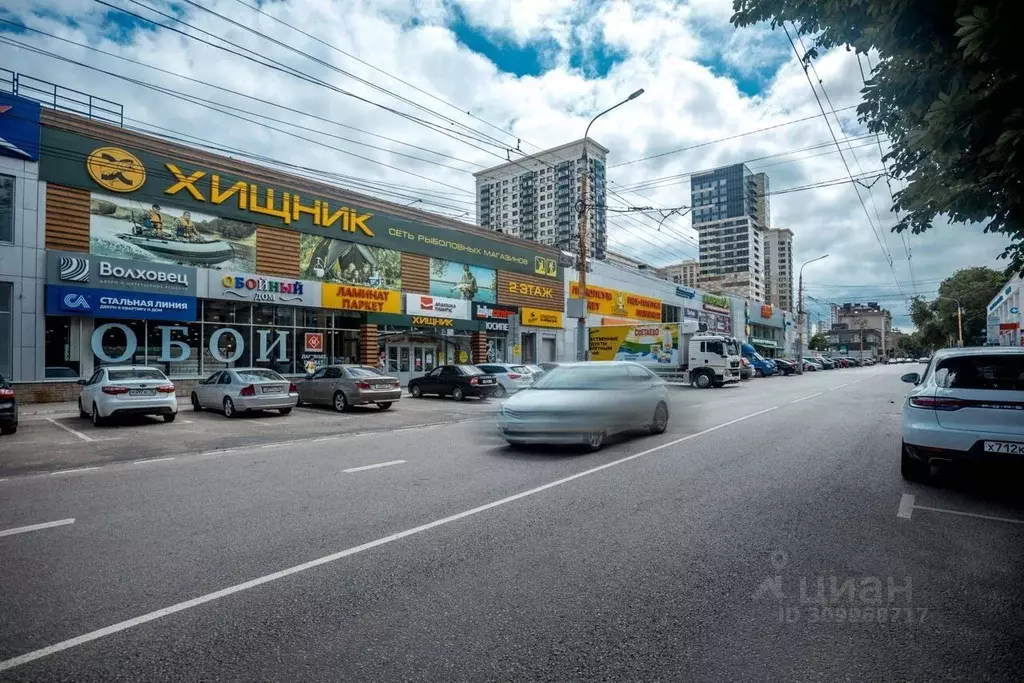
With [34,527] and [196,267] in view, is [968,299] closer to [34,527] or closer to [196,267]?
[196,267]

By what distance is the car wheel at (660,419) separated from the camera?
11.2 meters

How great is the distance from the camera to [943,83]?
570 centimetres

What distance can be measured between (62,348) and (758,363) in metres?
40.7

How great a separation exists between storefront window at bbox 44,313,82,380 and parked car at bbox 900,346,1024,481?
75.1 ft

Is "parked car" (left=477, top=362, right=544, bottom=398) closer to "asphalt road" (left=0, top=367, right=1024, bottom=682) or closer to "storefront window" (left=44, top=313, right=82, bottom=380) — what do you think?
"storefront window" (left=44, top=313, right=82, bottom=380)

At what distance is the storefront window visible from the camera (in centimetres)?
1828

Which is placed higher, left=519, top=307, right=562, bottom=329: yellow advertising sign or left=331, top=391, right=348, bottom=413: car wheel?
left=519, top=307, right=562, bottom=329: yellow advertising sign

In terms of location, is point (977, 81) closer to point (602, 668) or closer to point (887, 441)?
point (602, 668)

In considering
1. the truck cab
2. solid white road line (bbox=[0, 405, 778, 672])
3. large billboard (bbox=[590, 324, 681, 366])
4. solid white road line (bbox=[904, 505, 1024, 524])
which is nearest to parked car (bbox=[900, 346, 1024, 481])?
solid white road line (bbox=[904, 505, 1024, 524])

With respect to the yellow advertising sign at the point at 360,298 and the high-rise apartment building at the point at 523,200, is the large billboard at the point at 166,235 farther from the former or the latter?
the high-rise apartment building at the point at 523,200

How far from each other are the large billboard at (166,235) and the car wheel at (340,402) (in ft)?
27.7

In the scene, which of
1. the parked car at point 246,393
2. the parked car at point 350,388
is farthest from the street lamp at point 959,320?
the parked car at point 246,393

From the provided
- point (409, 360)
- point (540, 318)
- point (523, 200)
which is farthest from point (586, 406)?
point (523, 200)

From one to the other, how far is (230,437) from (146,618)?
30.4 feet
